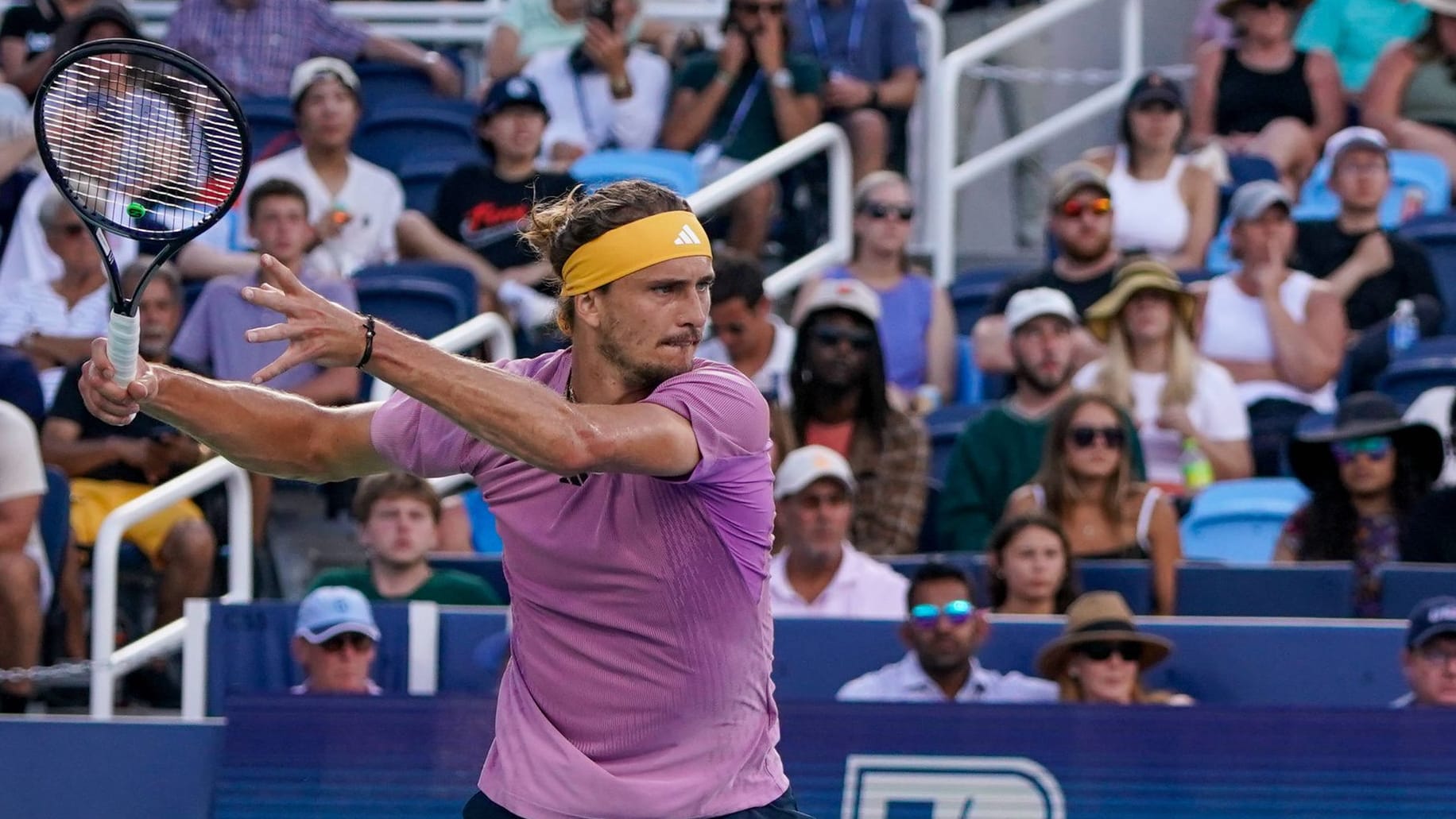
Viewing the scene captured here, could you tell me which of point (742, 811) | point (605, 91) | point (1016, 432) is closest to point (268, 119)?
point (605, 91)

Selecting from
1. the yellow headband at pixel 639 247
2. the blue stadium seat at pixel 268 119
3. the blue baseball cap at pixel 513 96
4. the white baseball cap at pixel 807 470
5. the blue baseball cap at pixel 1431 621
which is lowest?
the blue baseball cap at pixel 1431 621

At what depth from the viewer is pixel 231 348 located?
7.66 meters

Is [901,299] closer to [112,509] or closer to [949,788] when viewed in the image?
[112,509]

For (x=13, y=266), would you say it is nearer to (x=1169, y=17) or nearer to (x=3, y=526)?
(x=3, y=526)

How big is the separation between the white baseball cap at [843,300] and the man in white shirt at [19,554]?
2374 millimetres

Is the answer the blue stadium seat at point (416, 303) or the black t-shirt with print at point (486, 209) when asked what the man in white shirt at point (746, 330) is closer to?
the blue stadium seat at point (416, 303)

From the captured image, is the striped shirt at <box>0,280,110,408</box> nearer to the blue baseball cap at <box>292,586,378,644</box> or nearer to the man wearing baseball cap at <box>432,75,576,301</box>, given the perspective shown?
the man wearing baseball cap at <box>432,75,576,301</box>

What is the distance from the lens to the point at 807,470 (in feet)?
21.2

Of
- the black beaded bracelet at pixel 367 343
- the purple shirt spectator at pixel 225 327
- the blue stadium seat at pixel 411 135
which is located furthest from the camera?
the blue stadium seat at pixel 411 135

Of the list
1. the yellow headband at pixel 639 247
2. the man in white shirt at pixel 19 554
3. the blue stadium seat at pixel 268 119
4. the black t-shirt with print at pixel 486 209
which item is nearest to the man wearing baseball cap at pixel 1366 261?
the black t-shirt with print at pixel 486 209

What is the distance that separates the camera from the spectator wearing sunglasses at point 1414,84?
927 centimetres

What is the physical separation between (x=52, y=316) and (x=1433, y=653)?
Result: 187 inches

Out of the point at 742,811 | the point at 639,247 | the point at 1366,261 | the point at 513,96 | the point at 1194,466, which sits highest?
the point at 513,96

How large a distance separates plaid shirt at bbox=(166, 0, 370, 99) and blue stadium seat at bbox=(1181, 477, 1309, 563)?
187 inches
